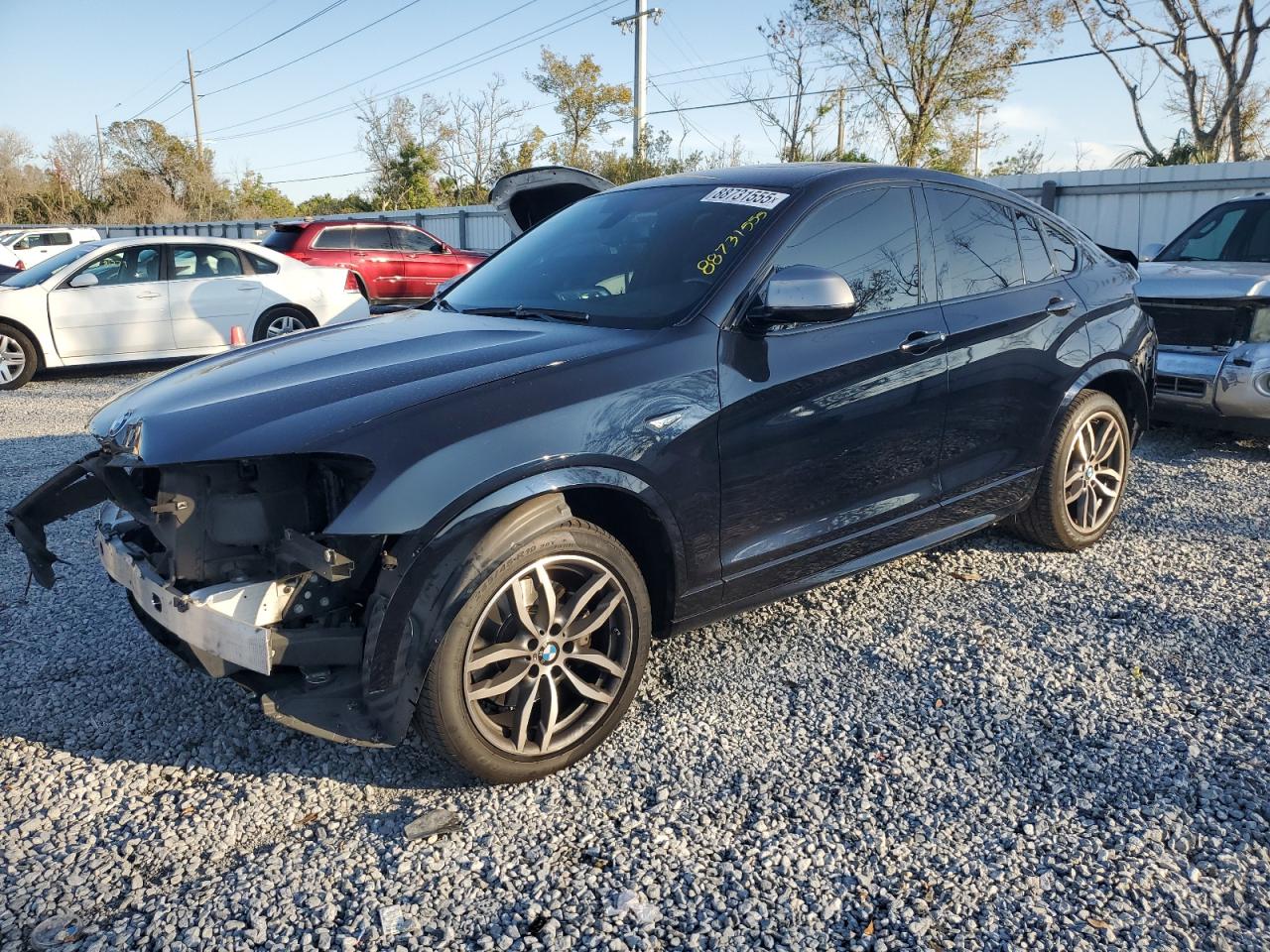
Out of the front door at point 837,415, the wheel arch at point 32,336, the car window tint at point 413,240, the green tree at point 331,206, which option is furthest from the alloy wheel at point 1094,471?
the green tree at point 331,206

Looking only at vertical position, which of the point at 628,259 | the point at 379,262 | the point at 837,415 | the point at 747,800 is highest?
the point at 628,259

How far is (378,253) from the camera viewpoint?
609 inches

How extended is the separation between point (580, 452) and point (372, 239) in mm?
13881

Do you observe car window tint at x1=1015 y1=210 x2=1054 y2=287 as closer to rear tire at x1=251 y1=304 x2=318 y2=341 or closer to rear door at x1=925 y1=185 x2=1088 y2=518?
rear door at x1=925 y1=185 x2=1088 y2=518

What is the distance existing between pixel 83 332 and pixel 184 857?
9346 mm

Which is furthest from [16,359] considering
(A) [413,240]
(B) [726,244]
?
(B) [726,244]

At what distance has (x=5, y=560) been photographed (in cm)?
472

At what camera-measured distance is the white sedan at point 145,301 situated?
10.1 metres

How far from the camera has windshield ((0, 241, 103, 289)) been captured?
10242 mm

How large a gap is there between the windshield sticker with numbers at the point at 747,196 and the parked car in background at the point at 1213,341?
14.3 ft

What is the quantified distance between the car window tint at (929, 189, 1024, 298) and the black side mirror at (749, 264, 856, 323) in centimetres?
93

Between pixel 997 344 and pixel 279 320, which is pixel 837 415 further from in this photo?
pixel 279 320

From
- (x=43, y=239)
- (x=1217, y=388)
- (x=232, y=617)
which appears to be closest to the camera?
(x=232, y=617)

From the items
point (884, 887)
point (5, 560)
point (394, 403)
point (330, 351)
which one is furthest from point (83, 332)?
point (884, 887)
